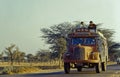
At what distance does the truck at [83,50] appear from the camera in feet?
105

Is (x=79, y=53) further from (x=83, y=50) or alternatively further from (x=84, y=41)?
(x=84, y=41)

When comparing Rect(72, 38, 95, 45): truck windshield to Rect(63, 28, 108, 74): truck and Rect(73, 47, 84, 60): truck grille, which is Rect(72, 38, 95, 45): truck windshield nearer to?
Rect(63, 28, 108, 74): truck

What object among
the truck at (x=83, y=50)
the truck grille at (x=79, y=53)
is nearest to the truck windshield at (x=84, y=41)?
the truck at (x=83, y=50)

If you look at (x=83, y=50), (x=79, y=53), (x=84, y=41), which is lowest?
(x=79, y=53)

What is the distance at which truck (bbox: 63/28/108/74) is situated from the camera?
105 feet

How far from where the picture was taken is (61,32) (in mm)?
82562

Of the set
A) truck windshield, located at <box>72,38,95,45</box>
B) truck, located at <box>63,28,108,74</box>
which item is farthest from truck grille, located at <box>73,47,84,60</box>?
truck windshield, located at <box>72,38,95,45</box>

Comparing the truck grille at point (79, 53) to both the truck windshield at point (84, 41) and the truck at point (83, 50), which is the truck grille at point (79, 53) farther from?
the truck windshield at point (84, 41)

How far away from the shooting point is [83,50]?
105ft

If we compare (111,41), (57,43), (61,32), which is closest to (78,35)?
(57,43)

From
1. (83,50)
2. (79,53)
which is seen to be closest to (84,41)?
(83,50)

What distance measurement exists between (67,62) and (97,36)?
3.02 metres

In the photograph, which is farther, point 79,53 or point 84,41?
point 84,41

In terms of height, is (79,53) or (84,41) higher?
(84,41)
